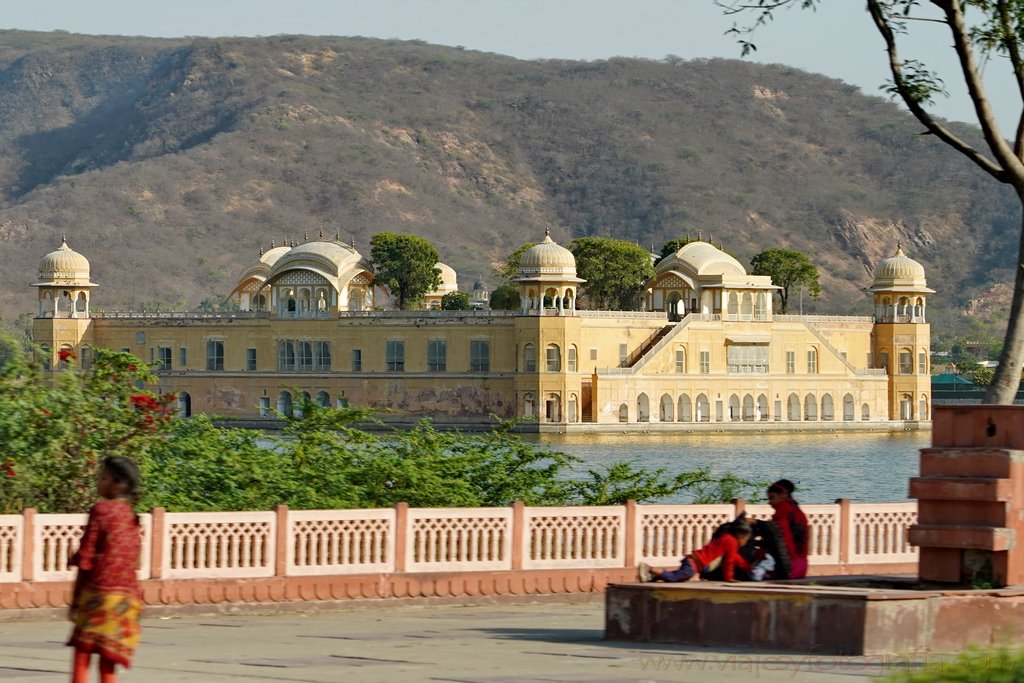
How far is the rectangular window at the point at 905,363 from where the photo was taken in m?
79.6

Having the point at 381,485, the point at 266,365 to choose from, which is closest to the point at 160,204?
the point at 266,365

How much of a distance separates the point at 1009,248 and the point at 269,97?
62.2 m

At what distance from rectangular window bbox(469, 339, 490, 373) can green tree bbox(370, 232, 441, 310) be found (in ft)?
35.3

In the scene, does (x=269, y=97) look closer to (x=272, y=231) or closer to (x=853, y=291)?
(x=272, y=231)

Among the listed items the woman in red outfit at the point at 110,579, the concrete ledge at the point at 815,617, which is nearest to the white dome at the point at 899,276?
the concrete ledge at the point at 815,617

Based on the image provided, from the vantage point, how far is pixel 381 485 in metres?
18.9

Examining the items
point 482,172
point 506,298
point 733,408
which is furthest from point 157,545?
point 482,172

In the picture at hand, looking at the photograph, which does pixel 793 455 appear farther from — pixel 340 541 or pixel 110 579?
pixel 110 579

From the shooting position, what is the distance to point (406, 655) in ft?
40.8

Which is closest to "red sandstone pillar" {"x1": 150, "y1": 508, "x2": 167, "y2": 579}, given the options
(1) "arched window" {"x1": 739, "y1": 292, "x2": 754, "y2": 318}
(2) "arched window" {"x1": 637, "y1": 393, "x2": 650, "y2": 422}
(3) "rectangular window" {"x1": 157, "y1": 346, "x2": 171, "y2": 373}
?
(2) "arched window" {"x1": 637, "y1": 393, "x2": 650, "y2": 422}

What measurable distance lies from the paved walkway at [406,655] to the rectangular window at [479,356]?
184 feet

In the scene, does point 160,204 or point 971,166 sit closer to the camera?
point 160,204

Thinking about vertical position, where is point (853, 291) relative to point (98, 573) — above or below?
above

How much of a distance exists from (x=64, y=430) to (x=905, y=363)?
65.1 m
